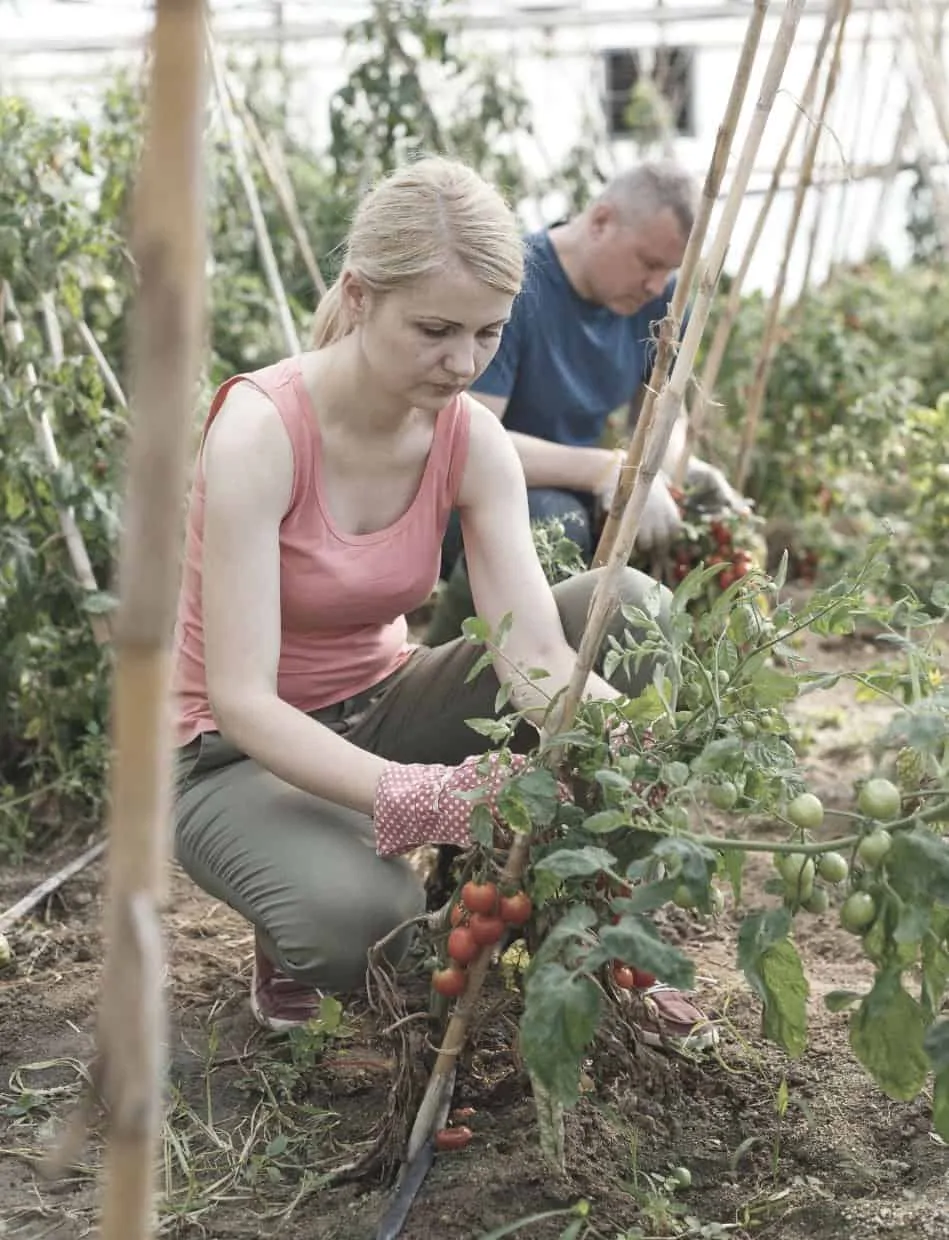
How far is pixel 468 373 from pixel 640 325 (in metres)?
1.47

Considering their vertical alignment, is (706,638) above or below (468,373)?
below

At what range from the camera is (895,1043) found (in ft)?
4.58

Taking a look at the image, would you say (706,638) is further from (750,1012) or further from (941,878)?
(750,1012)

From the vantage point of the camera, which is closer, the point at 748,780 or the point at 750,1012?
the point at 748,780

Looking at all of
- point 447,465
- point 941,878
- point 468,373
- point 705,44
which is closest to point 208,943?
point 447,465

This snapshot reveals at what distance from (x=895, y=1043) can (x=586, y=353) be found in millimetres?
1905

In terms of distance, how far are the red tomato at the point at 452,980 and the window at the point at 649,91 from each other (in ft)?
16.7

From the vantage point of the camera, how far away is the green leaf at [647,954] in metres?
1.22

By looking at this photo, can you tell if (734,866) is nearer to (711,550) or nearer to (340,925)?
(340,925)

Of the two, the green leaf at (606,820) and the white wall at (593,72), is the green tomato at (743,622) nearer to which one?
the green leaf at (606,820)

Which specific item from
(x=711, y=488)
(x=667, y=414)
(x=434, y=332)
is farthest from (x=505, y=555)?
(x=711, y=488)

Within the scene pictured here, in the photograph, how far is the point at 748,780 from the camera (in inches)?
56.9

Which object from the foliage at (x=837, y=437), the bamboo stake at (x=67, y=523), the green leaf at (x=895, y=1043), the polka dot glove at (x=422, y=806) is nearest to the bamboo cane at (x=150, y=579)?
the polka dot glove at (x=422, y=806)

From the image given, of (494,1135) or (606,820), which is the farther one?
(494,1135)
